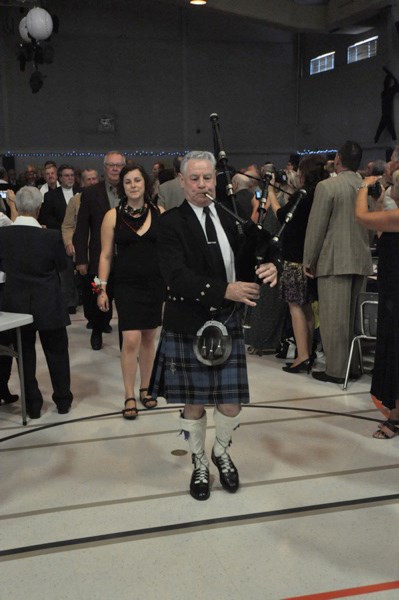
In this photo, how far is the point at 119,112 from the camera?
52.5 feet

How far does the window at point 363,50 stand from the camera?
49.1ft

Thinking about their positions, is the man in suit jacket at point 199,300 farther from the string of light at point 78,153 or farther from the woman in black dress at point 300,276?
the string of light at point 78,153

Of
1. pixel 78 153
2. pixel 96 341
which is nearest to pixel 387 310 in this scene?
pixel 96 341

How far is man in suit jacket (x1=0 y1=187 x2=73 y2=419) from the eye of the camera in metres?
4.12

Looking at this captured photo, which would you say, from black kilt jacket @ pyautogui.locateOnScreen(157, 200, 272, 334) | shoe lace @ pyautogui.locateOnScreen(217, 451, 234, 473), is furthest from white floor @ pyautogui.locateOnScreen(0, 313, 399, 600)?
black kilt jacket @ pyautogui.locateOnScreen(157, 200, 272, 334)

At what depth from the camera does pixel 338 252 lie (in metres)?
4.74

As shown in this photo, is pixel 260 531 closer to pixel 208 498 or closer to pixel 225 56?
pixel 208 498

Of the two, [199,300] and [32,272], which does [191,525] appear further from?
[32,272]

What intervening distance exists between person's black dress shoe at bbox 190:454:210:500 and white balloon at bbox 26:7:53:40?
7.98 m

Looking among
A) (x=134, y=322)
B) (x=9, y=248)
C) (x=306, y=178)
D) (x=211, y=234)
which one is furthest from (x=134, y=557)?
(x=306, y=178)

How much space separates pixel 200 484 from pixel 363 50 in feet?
47.7

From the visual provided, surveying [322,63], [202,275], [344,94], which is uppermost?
[322,63]

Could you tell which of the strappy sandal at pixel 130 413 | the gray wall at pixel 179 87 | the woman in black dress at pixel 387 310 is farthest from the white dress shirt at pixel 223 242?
the gray wall at pixel 179 87

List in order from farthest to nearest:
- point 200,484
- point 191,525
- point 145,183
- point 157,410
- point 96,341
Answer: point 96,341, point 157,410, point 145,183, point 200,484, point 191,525
